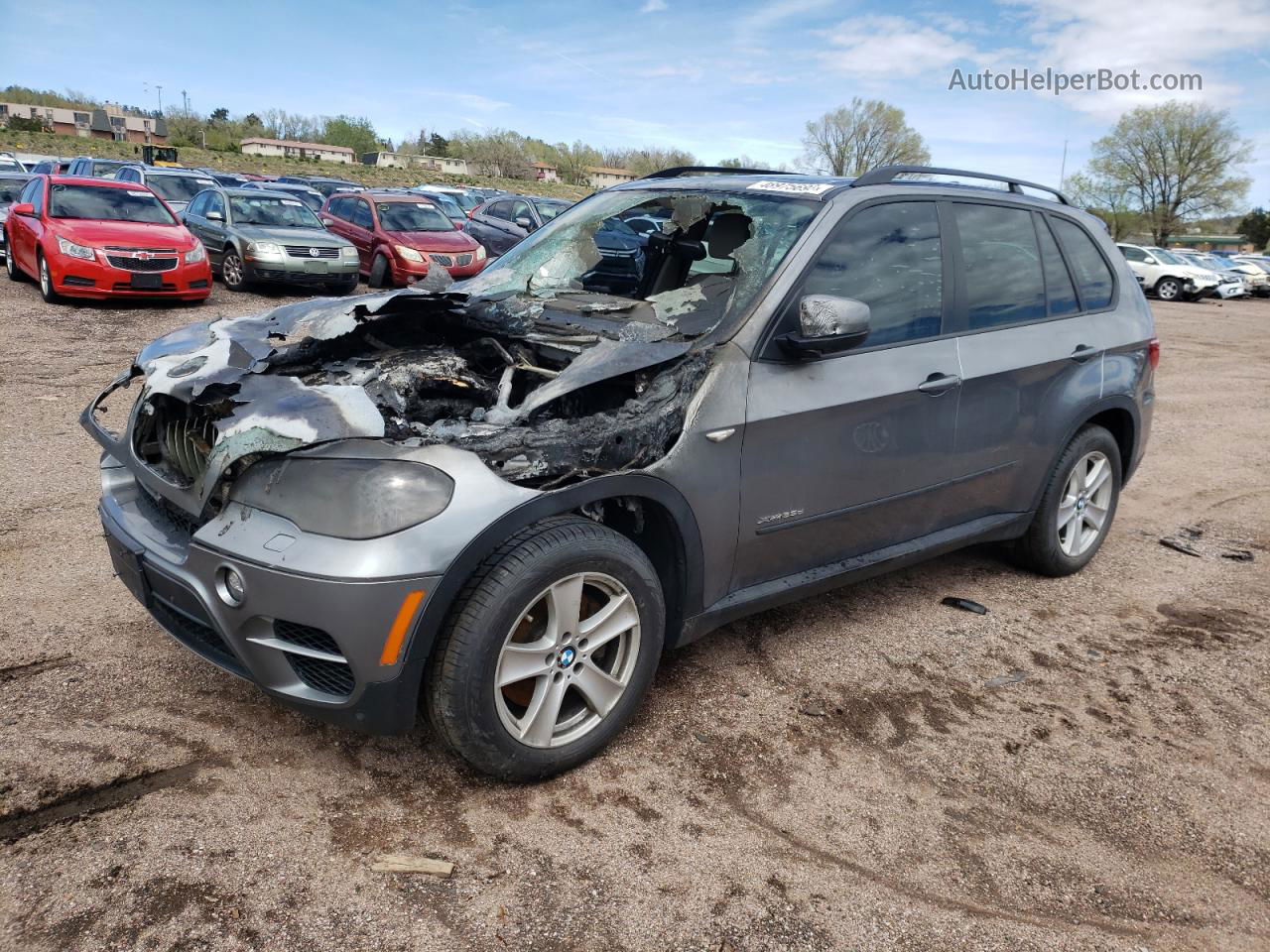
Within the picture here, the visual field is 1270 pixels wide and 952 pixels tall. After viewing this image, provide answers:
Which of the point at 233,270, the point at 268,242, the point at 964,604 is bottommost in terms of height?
the point at 964,604

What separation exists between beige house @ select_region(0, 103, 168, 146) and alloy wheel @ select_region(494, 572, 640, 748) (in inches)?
3825

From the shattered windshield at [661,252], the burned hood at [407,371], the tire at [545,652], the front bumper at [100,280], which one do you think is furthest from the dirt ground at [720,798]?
the front bumper at [100,280]

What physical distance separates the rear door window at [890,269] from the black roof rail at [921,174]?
128mm

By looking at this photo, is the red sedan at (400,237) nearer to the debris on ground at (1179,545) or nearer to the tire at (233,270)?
the tire at (233,270)

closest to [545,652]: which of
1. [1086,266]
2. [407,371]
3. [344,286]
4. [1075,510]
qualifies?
[407,371]

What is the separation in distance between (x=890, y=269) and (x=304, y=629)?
2.51 meters

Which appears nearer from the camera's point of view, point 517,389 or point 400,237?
point 517,389

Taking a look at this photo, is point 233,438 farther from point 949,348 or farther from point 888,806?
point 949,348

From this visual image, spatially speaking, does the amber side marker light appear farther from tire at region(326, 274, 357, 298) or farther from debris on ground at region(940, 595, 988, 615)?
tire at region(326, 274, 357, 298)

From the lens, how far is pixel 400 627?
2.47 meters

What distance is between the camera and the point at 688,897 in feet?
8.10

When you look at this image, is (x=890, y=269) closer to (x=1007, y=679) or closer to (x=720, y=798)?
(x=1007, y=679)

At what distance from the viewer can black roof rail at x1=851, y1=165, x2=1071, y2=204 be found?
12.4 feet

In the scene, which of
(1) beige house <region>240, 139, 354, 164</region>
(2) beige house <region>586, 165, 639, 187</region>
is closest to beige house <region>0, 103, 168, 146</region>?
(1) beige house <region>240, 139, 354, 164</region>
